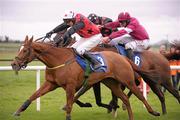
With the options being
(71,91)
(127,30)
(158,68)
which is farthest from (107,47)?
(71,91)

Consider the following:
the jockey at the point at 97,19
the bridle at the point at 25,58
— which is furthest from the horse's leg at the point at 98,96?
the bridle at the point at 25,58

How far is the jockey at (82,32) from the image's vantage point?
29.3 feet

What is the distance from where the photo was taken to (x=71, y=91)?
8.59 meters

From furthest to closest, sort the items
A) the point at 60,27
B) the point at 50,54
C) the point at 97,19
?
1. the point at 97,19
2. the point at 60,27
3. the point at 50,54

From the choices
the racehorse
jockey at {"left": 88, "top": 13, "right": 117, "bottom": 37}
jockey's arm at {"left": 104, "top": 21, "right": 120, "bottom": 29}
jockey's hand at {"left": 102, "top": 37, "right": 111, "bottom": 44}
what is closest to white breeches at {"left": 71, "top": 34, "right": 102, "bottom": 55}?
jockey's hand at {"left": 102, "top": 37, "right": 111, "bottom": 44}

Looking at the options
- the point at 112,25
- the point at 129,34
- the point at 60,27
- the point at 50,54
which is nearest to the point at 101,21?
the point at 112,25

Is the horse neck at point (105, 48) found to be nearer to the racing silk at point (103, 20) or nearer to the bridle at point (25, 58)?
the racing silk at point (103, 20)

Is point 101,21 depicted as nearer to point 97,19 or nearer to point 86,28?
point 97,19

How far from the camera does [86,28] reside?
9344mm

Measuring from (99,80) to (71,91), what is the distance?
2.12 ft

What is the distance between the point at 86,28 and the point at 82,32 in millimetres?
119

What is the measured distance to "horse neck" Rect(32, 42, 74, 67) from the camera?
345 inches

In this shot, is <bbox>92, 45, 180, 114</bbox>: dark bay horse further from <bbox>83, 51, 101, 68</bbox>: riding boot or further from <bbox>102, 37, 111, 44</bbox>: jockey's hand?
<bbox>83, 51, 101, 68</bbox>: riding boot

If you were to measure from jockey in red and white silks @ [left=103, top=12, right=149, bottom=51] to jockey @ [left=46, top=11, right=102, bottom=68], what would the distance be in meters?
0.51
